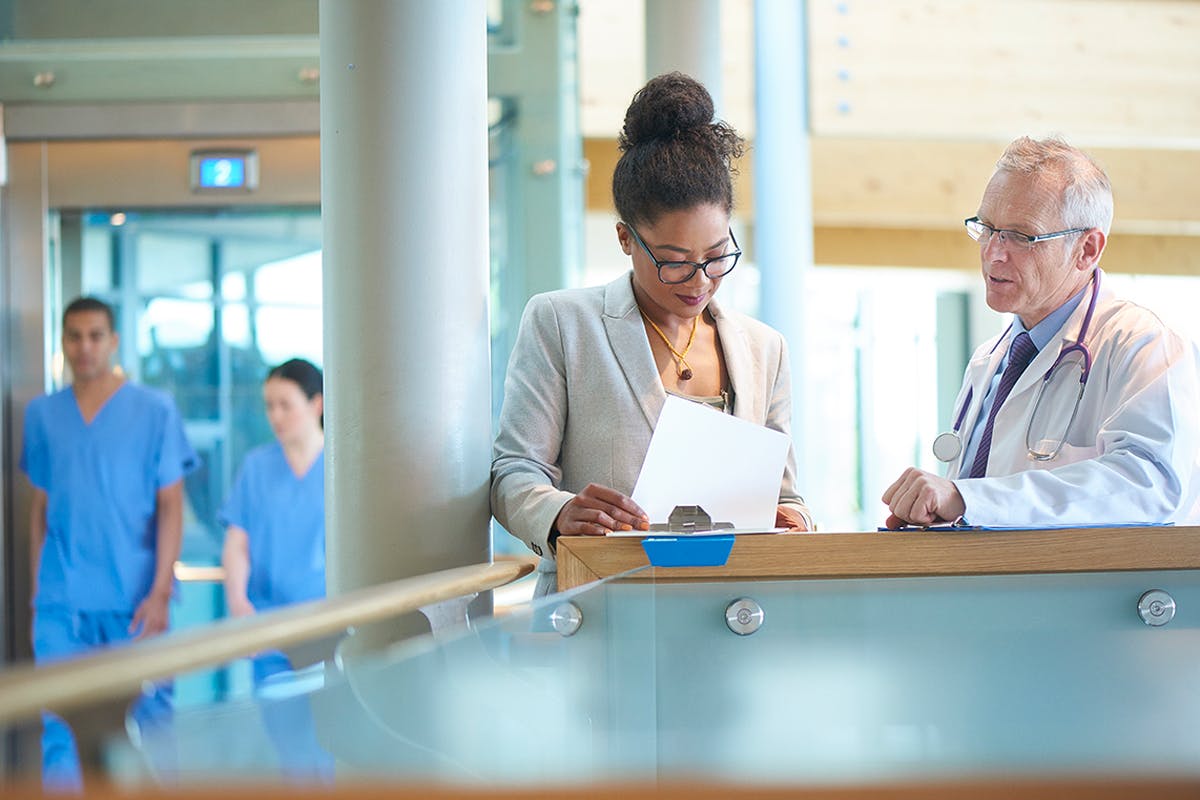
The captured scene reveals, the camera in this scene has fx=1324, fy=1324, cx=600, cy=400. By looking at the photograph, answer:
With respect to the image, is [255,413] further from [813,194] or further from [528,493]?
[813,194]

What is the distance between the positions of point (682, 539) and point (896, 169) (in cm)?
669

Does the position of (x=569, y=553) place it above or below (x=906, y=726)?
above

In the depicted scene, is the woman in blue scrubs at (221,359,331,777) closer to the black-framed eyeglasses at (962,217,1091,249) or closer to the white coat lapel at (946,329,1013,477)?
the white coat lapel at (946,329,1013,477)

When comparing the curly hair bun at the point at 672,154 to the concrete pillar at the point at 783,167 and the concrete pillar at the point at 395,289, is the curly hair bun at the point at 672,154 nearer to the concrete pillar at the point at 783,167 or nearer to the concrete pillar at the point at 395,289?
the concrete pillar at the point at 395,289

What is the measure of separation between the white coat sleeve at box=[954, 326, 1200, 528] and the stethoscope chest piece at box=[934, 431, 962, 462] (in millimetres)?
185

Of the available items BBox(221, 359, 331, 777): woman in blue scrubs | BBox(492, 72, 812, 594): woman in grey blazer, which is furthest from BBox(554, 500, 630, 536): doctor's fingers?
BBox(221, 359, 331, 777): woman in blue scrubs

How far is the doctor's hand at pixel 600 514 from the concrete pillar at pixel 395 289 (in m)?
0.37

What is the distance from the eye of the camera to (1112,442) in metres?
2.02

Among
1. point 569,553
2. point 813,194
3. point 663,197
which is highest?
point 813,194

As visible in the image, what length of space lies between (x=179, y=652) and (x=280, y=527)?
346cm

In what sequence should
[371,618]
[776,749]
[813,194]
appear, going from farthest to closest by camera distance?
[813,194] → [776,749] → [371,618]

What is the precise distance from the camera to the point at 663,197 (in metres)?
2.13

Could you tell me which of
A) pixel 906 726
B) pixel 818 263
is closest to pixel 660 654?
pixel 906 726

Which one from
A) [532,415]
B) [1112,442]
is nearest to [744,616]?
[532,415]
